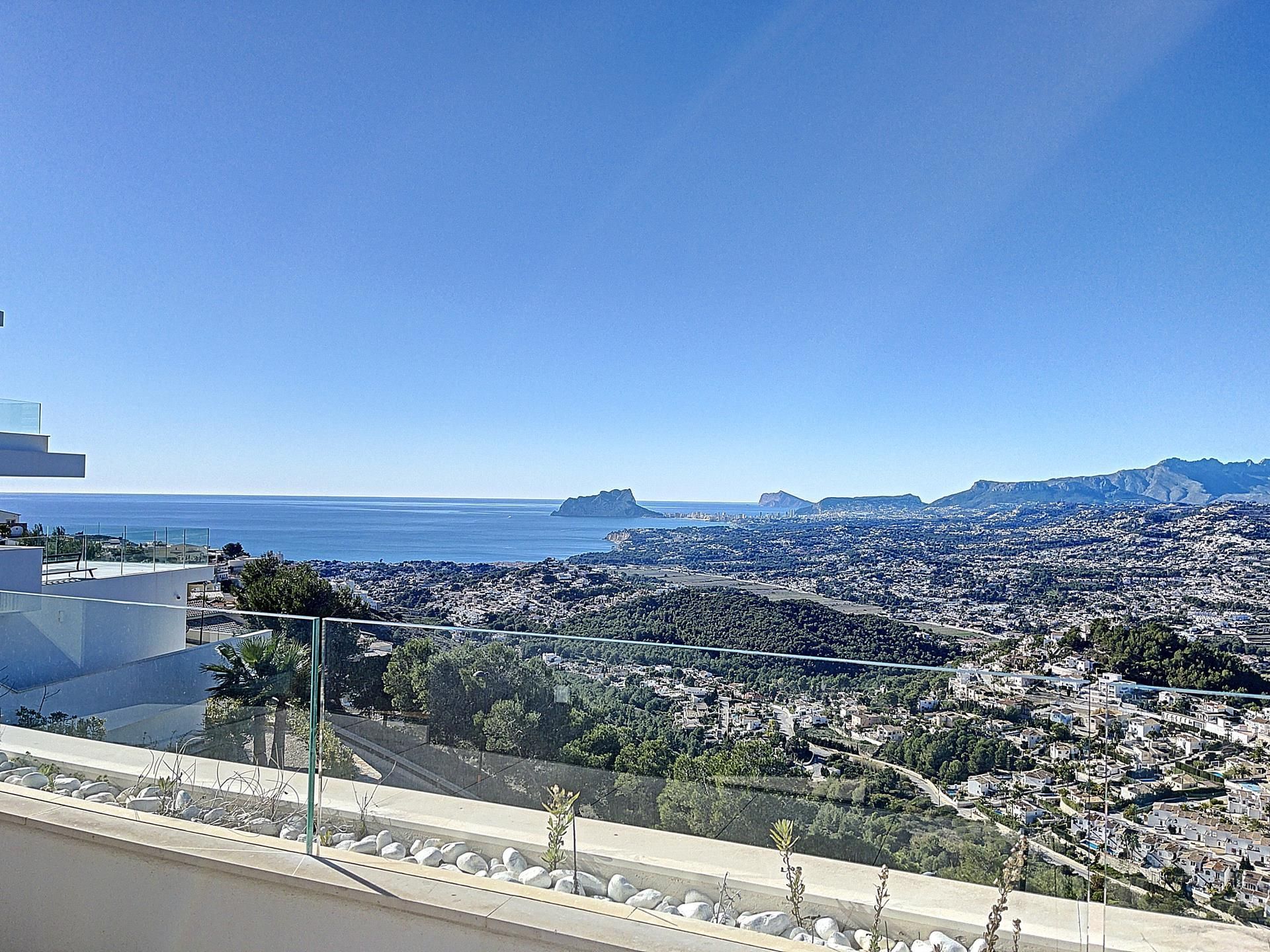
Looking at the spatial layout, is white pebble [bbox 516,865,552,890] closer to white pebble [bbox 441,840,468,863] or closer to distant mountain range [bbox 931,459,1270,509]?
white pebble [bbox 441,840,468,863]

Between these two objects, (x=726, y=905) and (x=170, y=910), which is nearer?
(x=726, y=905)

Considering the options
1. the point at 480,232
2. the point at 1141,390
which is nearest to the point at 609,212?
the point at 480,232

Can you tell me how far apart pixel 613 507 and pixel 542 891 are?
55.5 metres

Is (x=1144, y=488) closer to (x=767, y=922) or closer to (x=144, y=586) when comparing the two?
(x=144, y=586)

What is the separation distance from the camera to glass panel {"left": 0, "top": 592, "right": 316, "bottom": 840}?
8.66 feet

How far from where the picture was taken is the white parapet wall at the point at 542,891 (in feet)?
6.34

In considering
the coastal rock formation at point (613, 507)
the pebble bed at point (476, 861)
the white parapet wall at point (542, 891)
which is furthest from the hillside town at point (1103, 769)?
the coastal rock formation at point (613, 507)

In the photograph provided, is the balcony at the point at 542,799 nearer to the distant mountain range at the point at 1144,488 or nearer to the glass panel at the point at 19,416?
the glass panel at the point at 19,416

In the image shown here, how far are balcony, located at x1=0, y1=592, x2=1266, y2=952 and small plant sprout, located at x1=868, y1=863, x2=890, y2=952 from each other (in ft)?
0.05

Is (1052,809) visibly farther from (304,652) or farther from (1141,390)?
(1141,390)

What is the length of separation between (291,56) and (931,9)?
39.8 feet

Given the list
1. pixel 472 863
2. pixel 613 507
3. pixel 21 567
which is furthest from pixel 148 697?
pixel 613 507

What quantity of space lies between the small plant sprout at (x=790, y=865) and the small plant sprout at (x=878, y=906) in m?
0.19

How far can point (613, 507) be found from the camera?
189ft
